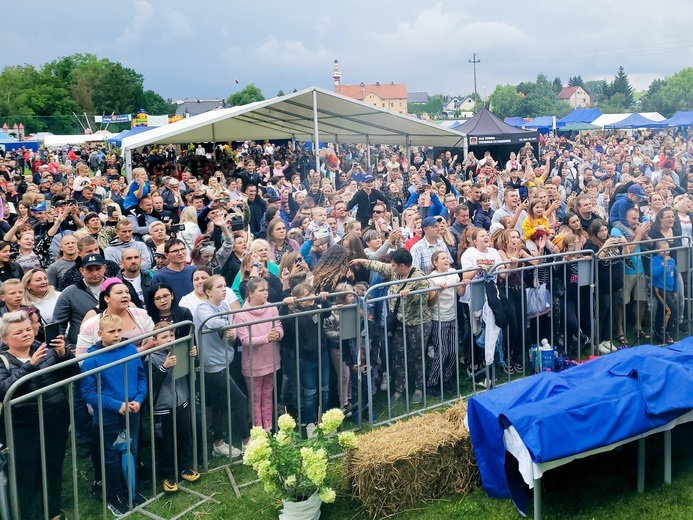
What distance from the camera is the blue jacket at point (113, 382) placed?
4523mm

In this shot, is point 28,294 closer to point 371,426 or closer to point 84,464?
point 84,464

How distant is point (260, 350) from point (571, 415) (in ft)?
8.47

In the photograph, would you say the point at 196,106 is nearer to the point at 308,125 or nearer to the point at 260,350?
the point at 308,125

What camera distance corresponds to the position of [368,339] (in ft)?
18.7

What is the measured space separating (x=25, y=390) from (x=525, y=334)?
15.8 feet

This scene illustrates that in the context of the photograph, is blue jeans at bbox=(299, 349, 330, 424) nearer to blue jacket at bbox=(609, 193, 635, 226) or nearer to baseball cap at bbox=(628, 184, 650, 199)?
blue jacket at bbox=(609, 193, 635, 226)

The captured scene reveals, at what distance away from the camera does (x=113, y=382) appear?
15.0 feet

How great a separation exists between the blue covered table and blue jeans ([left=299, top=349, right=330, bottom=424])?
1.69 meters

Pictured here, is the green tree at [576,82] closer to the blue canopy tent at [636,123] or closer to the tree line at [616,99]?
the tree line at [616,99]

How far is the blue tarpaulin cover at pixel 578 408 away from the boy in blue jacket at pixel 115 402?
7.76ft

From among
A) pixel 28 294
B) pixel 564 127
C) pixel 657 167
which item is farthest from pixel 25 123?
pixel 28 294

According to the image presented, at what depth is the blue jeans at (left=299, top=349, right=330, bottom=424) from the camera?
5852 mm

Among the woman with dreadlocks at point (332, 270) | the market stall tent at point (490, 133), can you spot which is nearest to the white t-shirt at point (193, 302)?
the woman with dreadlocks at point (332, 270)

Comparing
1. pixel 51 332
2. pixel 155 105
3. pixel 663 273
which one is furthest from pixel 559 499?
pixel 155 105
